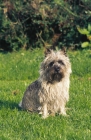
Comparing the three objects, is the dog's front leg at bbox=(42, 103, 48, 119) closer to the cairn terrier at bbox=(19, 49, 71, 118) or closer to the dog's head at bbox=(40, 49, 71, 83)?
the cairn terrier at bbox=(19, 49, 71, 118)

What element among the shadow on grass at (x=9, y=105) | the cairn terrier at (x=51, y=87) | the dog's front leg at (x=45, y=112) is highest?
the cairn terrier at (x=51, y=87)

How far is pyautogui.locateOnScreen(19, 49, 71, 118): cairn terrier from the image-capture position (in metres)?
8.23

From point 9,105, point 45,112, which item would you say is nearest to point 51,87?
point 45,112

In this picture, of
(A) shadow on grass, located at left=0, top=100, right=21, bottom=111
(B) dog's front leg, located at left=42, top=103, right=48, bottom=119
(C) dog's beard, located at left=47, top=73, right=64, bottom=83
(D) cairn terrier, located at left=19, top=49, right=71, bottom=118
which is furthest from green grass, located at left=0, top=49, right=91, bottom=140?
(C) dog's beard, located at left=47, top=73, right=64, bottom=83

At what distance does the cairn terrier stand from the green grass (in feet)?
0.76

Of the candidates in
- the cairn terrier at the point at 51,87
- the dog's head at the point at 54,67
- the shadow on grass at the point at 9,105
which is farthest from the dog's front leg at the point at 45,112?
the shadow on grass at the point at 9,105

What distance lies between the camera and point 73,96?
9.92 metres

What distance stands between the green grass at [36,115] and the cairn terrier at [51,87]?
23cm

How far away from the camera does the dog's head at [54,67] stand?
8.16 m

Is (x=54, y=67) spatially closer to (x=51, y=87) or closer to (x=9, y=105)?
(x=51, y=87)

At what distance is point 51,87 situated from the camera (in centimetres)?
845

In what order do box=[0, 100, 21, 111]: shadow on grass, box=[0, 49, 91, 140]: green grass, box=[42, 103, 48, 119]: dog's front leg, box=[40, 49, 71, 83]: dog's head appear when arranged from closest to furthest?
box=[0, 49, 91, 140]: green grass
box=[40, 49, 71, 83]: dog's head
box=[42, 103, 48, 119]: dog's front leg
box=[0, 100, 21, 111]: shadow on grass

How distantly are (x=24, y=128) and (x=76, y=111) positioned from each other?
144 centimetres

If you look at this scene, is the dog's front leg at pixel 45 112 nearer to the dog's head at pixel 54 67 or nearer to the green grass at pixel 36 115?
the green grass at pixel 36 115
